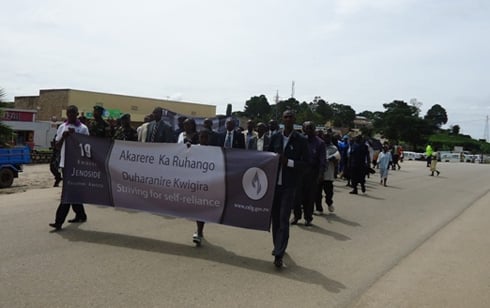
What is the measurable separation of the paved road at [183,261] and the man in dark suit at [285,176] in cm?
37

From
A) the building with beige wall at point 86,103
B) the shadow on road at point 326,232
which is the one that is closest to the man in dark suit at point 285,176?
the shadow on road at point 326,232

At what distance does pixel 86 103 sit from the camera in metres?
46.4

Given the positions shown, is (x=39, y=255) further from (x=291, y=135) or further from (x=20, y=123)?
(x=20, y=123)

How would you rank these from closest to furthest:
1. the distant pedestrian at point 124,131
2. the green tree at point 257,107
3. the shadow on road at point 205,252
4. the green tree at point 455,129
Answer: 1. the shadow on road at point 205,252
2. the distant pedestrian at point 124,131
3. the green tree at point 257,107
4. the green tree at point 455,129

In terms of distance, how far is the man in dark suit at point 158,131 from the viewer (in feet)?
30.9

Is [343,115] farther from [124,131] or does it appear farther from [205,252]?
[205,252]

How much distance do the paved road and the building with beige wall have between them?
34874mm

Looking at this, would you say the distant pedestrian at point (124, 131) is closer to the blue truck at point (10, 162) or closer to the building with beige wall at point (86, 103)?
the blue truck at point (10, 162)

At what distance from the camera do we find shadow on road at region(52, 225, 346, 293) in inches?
212

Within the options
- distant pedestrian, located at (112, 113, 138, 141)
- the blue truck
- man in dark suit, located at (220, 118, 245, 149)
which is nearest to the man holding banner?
distant pedestrian, located at (112, 113, 138, 141)

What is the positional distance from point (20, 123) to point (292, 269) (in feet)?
101

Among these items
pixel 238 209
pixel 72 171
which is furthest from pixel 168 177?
pixel 72 171

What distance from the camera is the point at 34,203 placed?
9156mm

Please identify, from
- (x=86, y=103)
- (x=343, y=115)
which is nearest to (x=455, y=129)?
(x=343, y=115)
